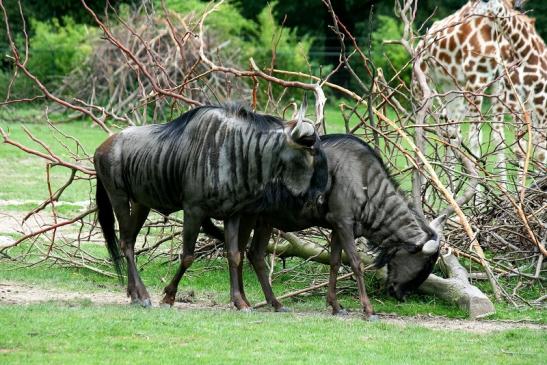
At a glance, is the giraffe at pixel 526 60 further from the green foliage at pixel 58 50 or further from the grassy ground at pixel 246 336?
the green foliage at pixel 58 50

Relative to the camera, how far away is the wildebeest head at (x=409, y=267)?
9.33m

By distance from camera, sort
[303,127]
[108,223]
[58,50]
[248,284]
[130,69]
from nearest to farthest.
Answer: [303,127] < [108,223] < [248,284] < [130,69] < [58,50]

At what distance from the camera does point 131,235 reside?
31.9 ft

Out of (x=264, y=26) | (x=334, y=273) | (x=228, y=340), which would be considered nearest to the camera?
(x=228, y=340)

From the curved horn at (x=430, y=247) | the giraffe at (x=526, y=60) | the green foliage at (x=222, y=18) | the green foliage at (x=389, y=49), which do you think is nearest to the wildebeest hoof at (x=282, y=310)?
the curved horn at (x=430, y=247)

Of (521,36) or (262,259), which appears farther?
(521,36)

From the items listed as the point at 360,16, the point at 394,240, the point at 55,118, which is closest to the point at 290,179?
the point at 394,240

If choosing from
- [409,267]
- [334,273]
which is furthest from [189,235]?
[409,267]

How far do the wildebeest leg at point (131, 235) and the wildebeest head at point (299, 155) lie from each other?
145cm

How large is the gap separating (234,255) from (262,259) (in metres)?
0.53

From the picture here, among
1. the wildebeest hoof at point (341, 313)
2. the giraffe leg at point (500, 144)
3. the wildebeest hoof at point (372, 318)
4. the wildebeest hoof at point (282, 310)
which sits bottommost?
the wildebeest hoof at point (282, 310)

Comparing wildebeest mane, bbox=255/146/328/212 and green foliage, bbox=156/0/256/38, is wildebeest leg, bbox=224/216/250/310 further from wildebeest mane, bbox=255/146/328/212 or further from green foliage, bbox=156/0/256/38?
green foliage, bbox=156/0/256/38

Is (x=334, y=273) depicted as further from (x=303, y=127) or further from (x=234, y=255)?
(x=303, y=127)

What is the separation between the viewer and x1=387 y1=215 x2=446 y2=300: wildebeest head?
9.33 m
